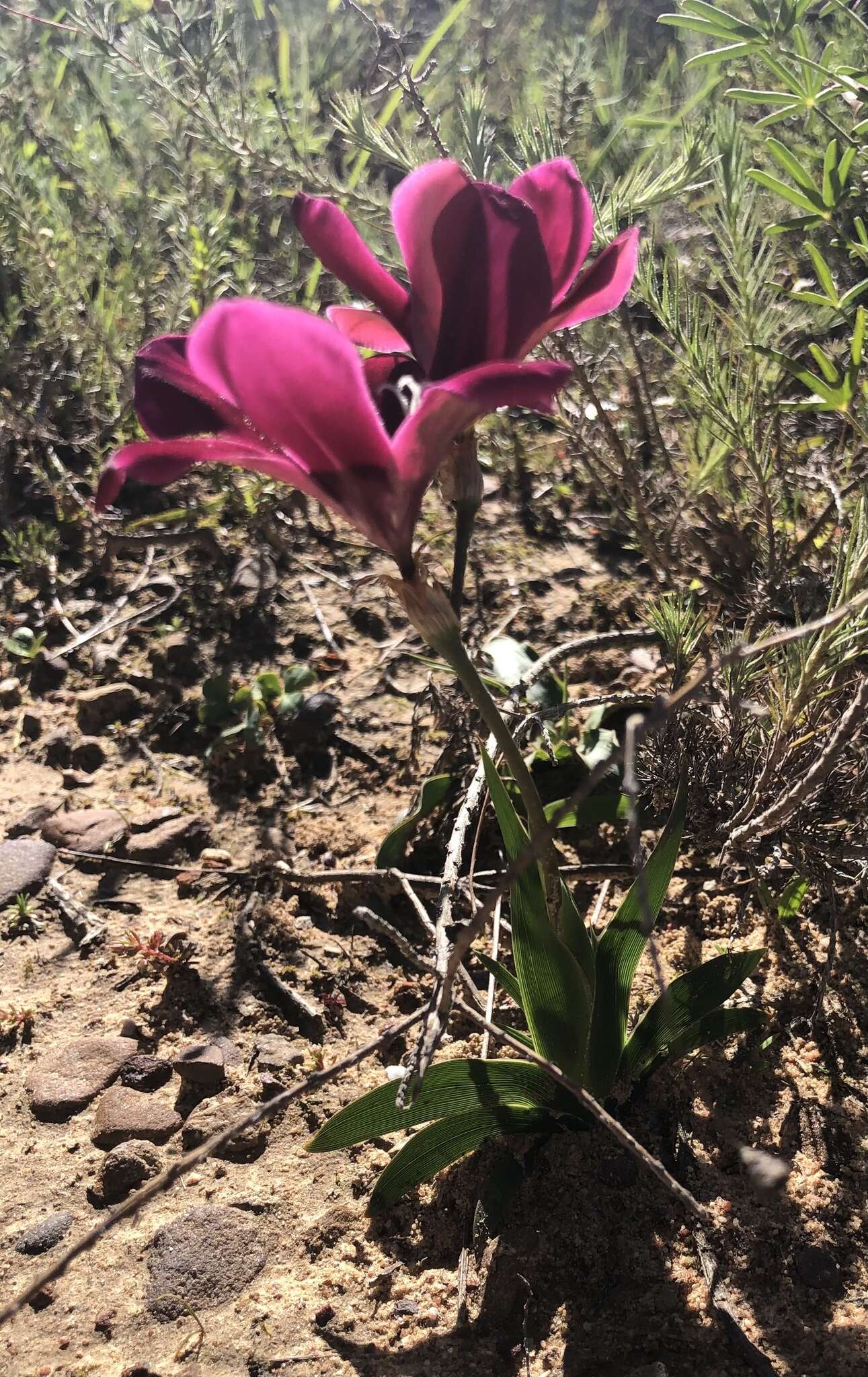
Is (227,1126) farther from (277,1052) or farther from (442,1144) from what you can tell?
(442,1144)

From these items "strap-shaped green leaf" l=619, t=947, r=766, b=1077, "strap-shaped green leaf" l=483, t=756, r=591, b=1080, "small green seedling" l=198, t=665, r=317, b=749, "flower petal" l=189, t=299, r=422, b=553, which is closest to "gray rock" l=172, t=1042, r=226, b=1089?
"strap-shaped green leaf" l=483, t=756, r=591, b=1080

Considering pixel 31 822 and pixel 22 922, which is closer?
pixel 22 922

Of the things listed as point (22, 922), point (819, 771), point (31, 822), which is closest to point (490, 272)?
point (819, 771)

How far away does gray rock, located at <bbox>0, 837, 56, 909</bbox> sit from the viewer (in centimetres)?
190

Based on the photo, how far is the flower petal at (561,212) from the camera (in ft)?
3.30

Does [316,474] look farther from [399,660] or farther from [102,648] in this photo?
[102,648]

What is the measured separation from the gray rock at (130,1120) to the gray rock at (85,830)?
0.60 meters

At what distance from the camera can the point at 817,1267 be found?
124 cm

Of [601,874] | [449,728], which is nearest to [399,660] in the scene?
[449,728]

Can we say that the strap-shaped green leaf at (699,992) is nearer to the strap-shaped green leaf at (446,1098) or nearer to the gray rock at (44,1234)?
the strap-shaped green leaf at (446,1098)

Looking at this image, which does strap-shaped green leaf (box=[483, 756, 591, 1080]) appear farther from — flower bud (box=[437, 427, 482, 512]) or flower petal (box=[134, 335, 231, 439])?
flower petal (box=[134, 335, 231, 439])

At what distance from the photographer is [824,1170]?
1363 mm

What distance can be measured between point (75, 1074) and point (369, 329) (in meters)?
1.21

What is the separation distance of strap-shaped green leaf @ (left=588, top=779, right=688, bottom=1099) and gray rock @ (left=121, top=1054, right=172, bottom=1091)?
0.68 meters
